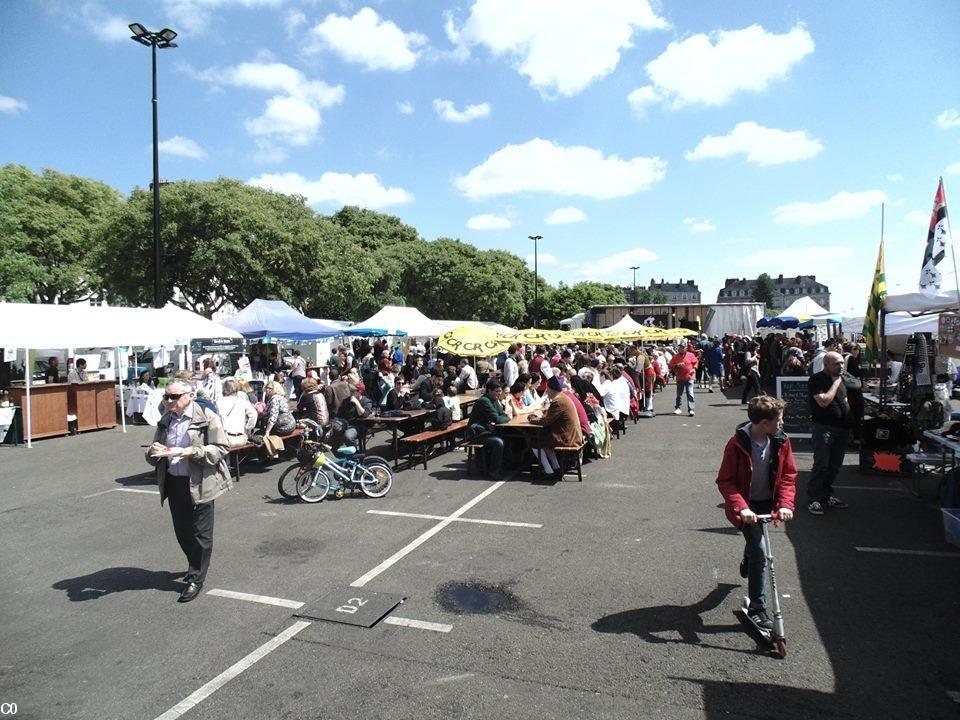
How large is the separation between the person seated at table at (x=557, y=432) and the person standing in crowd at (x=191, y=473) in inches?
189

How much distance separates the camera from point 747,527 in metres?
4.10

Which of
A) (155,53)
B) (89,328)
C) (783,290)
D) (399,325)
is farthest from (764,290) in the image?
(89,328)

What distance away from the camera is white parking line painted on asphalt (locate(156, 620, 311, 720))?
3.48 meters

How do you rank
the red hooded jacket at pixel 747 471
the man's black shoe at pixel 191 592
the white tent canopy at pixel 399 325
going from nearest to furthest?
the red hooded jacket at pixel 747 471, the man's black shoe at pixel 191 592, the white tent canopy at pixel 399 325

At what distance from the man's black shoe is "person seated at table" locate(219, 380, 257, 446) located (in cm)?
427

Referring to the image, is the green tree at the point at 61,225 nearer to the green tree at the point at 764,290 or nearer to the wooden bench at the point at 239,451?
the wooden bench at the point at 239,451

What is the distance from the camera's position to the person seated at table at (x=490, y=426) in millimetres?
9109

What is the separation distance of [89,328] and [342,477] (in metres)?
10.5

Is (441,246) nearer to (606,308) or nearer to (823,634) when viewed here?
(606,308)

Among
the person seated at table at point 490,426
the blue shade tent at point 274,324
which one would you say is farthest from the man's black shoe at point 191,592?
the blue shade tent at point 274,324

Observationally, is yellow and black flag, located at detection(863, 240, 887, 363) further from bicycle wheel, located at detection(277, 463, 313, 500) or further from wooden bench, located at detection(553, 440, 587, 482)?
bicycle wheel, located at detection(277, 463, 313, 500)

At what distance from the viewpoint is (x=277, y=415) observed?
10148 millimetres

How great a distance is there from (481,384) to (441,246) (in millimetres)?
36698

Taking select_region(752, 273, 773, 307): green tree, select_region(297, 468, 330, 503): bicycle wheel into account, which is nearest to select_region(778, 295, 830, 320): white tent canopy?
select_region(297, 468, 330, 503): bicycle wheel
